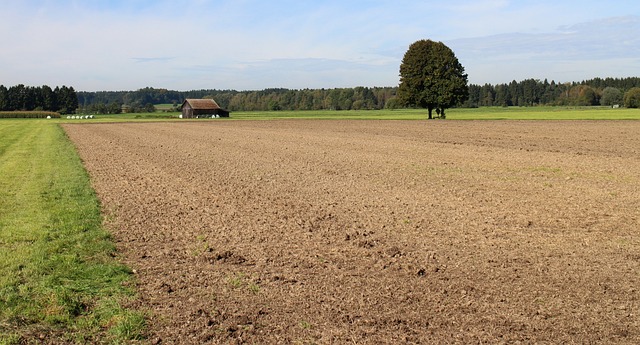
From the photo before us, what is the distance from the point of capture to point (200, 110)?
11744cm

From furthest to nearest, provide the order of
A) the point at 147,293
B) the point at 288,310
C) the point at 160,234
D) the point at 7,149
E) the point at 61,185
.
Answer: the point at 7,149
the point at 61,185
the point at 160,234
the point at 147,293
the point at 288,310

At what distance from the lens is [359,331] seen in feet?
19.6

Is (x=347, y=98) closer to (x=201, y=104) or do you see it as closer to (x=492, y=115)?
(x=201, y=104)

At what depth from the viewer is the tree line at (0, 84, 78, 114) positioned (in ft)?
508

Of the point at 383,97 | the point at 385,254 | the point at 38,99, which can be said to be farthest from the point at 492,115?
the point at 38,99

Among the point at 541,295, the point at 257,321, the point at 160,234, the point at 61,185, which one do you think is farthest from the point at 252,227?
the point at 61,185

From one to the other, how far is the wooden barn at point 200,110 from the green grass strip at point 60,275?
103452 millimetres

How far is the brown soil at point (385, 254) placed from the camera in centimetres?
615

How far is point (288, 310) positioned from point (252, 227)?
4.46 m

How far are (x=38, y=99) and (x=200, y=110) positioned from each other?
63.6 m

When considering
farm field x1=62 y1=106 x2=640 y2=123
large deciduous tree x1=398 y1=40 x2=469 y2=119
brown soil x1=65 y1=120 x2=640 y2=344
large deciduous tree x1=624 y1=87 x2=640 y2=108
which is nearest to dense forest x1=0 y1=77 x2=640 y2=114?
large deciduous tree x1=624 y1=87 x2=640 y2=108

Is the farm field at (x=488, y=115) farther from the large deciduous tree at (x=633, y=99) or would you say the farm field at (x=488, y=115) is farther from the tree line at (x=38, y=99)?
the tree line at (x=38, y=99)

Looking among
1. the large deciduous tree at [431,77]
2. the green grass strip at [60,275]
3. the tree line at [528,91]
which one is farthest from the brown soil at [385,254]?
the tree line at [528,91]

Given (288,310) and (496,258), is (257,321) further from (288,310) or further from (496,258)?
(496,258)
